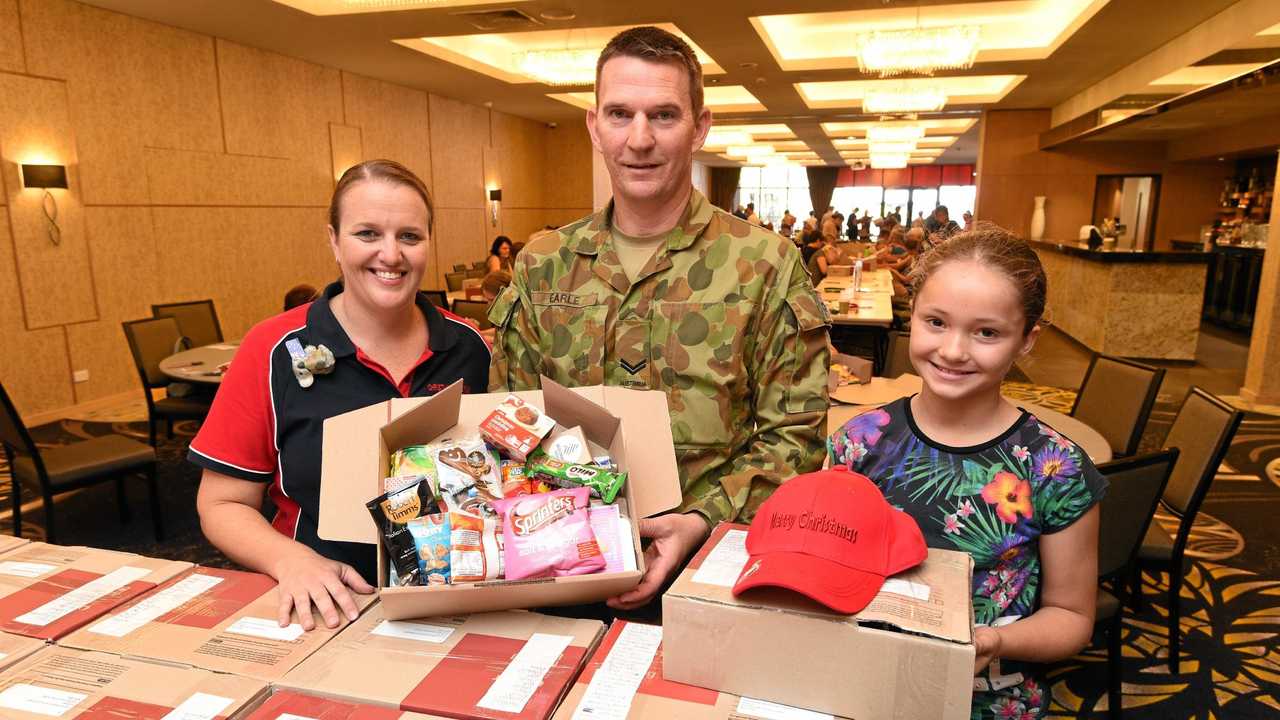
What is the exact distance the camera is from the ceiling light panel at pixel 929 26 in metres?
7.56

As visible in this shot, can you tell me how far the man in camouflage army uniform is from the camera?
4.93ft

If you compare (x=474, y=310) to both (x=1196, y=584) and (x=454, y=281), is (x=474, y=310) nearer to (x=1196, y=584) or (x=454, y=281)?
(x=454, y=281)

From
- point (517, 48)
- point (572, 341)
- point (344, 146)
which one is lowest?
point (572, 341)

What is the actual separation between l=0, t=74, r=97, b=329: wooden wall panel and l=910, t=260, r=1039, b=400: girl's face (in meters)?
7.39

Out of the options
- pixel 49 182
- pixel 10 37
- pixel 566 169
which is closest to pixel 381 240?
pixel 49 182

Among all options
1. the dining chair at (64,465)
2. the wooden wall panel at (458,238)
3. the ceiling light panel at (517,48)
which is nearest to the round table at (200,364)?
the dining chair at (64,465)

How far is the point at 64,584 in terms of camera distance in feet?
4.02

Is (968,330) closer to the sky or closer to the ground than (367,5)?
closer to the ground

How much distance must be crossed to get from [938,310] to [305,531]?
1.28 metres

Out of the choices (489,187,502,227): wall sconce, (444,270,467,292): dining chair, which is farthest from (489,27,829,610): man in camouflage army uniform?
(489,187,502,227): wall sconce

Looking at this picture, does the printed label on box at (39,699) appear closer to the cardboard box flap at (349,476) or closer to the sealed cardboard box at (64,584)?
the sealed cardboard box at (64,584)

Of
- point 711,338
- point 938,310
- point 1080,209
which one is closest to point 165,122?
point 711,338

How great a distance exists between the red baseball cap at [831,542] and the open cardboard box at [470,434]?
0.68 feet

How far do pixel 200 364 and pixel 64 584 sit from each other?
387 cm
